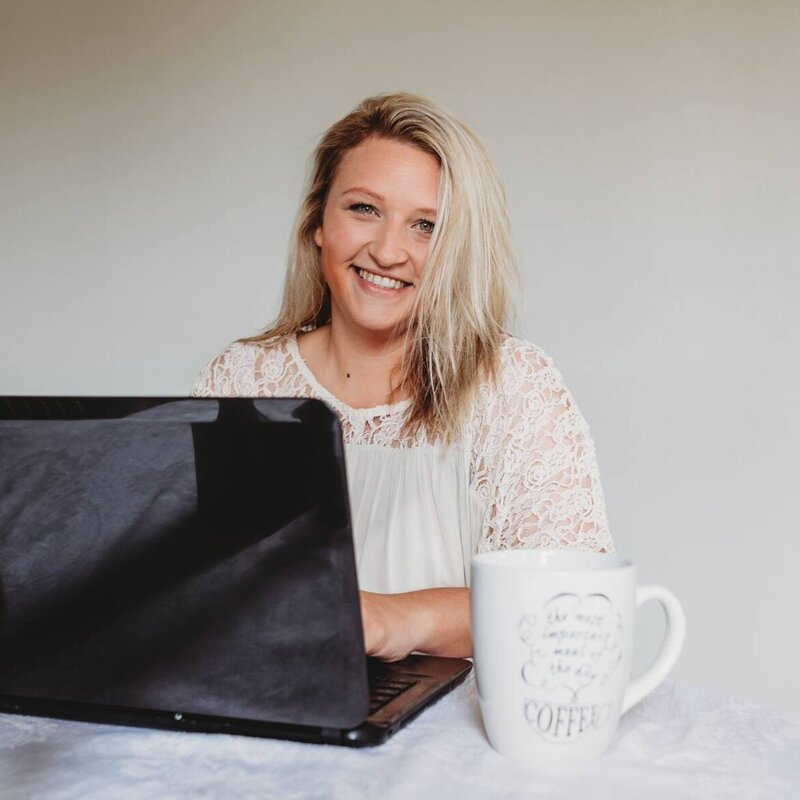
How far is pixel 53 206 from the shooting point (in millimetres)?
2506

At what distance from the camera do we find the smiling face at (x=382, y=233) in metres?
1.51

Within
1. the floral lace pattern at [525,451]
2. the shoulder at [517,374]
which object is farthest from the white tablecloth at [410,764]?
the shoulder at [517,374]

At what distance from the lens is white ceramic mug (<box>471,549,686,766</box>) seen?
0.60m

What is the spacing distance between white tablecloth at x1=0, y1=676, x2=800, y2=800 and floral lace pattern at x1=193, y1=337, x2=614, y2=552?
580 mm

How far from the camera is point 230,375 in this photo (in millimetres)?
1647

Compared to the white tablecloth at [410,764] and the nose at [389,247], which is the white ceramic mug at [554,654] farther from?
the nose at [389,247]

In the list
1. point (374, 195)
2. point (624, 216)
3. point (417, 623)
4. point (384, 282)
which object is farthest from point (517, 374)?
point (624, 216)

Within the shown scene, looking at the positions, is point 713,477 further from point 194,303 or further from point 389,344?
point 194,303

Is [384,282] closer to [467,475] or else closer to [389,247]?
[389,247]

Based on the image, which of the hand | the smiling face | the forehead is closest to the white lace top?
the smiling face

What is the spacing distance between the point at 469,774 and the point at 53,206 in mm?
2216

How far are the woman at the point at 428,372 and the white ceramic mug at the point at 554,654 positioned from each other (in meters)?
0.69

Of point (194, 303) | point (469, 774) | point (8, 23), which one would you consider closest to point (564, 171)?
point (194, 303)

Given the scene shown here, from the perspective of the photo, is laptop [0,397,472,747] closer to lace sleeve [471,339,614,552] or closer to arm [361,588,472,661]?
arm [361,588,472,661]
